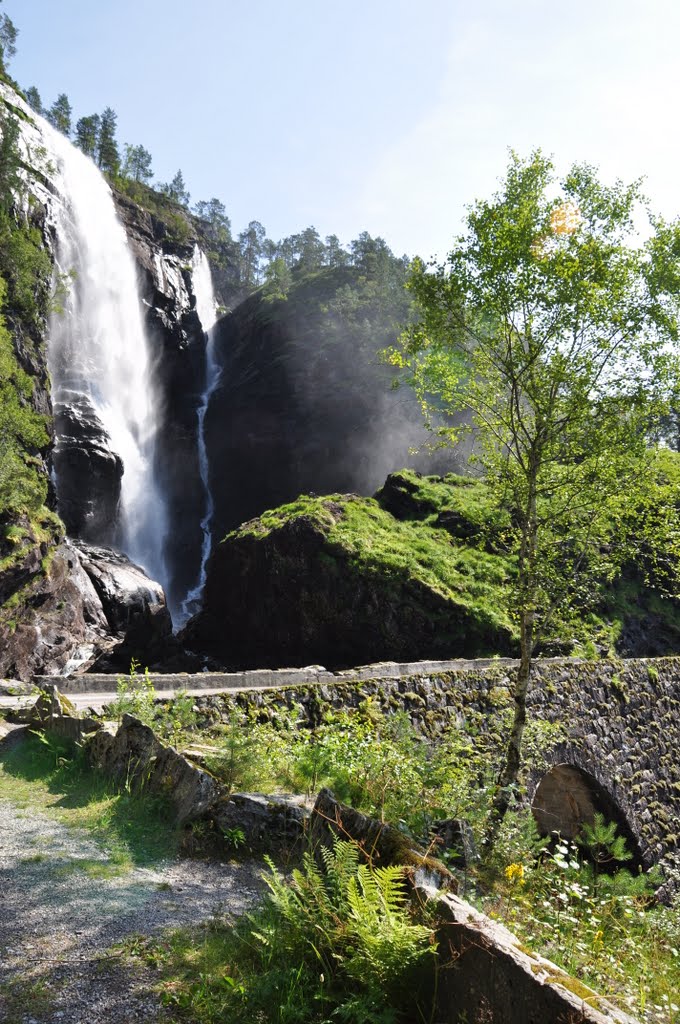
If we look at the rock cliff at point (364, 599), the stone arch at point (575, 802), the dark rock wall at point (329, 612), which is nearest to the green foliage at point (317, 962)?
the stone arch at point (575, 802)

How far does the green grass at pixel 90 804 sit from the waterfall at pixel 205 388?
2557 centimetres

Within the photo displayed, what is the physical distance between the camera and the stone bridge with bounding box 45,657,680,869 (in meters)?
11.0

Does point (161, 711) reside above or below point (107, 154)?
below

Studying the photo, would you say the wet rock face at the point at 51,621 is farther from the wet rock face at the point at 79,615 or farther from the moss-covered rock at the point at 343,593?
the moss-covered rock at the point at 343,593

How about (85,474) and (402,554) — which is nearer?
(402,554)

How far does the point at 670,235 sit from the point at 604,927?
8.43 metres

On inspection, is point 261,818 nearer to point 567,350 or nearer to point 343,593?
point 567,350

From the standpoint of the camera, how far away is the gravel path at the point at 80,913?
304cm

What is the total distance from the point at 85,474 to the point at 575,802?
84.0 feet

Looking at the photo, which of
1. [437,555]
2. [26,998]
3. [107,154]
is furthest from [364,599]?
[107,154]

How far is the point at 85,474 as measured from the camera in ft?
103

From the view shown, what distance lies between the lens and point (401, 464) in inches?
1603

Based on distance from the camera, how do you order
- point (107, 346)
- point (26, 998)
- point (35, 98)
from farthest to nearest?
point (35, 98), point (107, 346), point (26, 998)

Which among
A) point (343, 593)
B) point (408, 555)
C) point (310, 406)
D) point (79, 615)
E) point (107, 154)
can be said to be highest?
point (107, 154)
